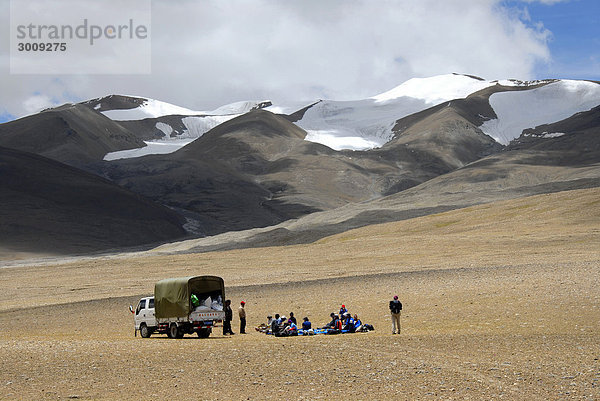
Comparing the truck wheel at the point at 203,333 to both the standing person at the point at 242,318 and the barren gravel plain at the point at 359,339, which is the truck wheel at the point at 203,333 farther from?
the standing person at the point at 242,318

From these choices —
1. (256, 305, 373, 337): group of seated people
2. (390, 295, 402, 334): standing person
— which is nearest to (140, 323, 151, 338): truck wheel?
(256, 305, 373, 337): group of seated people

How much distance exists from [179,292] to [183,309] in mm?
611

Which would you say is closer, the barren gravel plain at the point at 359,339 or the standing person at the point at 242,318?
the barren gravel plain at the point at 359,339

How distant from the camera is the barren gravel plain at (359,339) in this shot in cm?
1446

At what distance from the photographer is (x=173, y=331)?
25.0 meters

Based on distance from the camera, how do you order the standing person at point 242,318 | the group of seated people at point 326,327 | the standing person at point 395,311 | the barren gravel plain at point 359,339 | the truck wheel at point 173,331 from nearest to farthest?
1. the barren gravel plain at point 359,339
2. the standing person at point 395,311
3. the group of seated people at point 326,327
4. the standing person at point 242,318
5. the truck wheel at point 173,331

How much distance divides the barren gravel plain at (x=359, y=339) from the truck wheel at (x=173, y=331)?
0.91 feet

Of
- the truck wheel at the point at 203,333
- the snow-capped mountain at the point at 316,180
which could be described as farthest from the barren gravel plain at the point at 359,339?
the snow-capped mountain at the point at 316,180

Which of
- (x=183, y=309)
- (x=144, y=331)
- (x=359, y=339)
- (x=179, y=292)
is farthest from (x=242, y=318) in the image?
(x=359, y=339)

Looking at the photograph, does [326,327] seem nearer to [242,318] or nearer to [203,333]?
[242,318]

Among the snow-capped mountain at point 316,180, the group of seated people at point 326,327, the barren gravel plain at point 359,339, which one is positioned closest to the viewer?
→ the barren gravel plain at point 359,339

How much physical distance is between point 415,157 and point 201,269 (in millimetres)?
137573

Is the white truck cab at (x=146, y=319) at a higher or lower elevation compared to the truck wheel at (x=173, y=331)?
higher

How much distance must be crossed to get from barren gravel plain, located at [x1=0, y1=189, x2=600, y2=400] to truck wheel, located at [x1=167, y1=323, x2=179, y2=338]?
0.91ft
